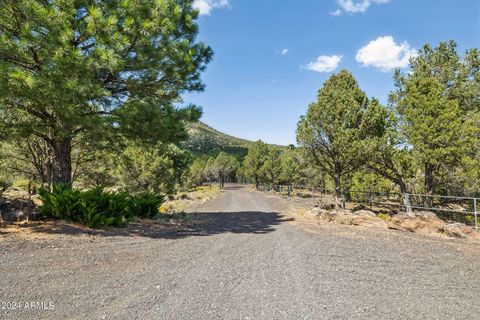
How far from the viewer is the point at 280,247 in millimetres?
6469

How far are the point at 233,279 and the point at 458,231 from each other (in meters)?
8.58

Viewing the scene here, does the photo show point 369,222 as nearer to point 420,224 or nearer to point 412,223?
point 412,223

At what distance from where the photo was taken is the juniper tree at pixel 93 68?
6812mm

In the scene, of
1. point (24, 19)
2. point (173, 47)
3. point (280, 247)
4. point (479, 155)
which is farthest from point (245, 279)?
point (479, 155)

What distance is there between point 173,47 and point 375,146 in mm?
10991

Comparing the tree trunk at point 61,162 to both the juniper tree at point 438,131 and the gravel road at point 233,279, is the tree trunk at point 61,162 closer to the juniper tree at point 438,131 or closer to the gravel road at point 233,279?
the gravel road at point 233,279

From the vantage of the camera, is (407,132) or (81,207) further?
(407,132)

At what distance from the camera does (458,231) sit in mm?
8891

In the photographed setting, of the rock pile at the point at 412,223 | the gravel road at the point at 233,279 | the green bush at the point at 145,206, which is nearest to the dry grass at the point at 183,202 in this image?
the green bush at the point at 145,206

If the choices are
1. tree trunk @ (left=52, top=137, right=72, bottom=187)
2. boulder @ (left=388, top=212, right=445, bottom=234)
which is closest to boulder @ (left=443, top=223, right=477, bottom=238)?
boulder @ (left=388, top=212, right=445, bottom=234)

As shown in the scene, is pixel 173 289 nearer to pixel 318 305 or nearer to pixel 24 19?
pixel 318 305

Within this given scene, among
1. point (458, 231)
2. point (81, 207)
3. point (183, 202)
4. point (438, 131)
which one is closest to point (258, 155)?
point (183, 202)

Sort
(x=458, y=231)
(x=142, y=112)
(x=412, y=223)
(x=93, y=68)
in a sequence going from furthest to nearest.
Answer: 1. (x=412, y=223)
2. (x=458, y=231)
3. (x=142, y=112)
4. (x=93, y=68)

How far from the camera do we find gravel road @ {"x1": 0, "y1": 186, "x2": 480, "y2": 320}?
3238 millimetres
